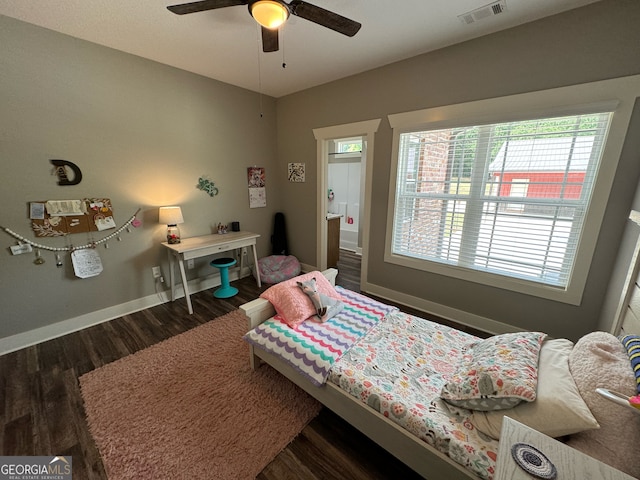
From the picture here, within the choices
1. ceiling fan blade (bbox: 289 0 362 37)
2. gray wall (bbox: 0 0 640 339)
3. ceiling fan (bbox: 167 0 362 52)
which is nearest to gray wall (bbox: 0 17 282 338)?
gray wall (bbox: 0 0 640 339)

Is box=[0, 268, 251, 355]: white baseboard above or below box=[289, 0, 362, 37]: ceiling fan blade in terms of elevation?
below

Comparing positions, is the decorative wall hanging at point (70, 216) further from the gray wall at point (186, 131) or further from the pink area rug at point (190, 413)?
the pink area rug at point (190, 413)

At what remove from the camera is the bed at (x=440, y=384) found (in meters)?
0.92

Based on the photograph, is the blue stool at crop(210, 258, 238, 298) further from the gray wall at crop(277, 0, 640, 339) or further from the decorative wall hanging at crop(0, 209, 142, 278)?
the gray wall at crop(277, 0, 640, 339)

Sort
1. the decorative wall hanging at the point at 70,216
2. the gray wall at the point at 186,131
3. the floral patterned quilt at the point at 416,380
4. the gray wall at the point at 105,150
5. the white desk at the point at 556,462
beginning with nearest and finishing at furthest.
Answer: the white desk at the point at 556,462
the floral patterned quilt at the point at 416,380
the gray wall at the point at 186,131
the gray wall at the point at 105,150
the decorative wall hanging at the point at 70,216

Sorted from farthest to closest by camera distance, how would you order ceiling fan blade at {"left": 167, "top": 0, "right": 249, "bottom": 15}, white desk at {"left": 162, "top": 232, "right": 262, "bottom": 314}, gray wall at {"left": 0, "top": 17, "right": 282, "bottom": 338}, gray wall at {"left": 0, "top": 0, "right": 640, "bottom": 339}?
1. white desk at {"left": 162, "top": 232, "right": 262, "bottom": 314}
2. gray wall at {"left": 0, "top": 17, "right": 282, "bottom": 338}
3. gray wall at {"left": 0, "top": 0, "right": 640, "bottom": 339}
4. ceiling fan blade at {"left": 167, "top": 0, "right": 249, "bottom": 15}

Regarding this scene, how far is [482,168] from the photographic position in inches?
89.8

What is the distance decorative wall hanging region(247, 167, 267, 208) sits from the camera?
3.66m

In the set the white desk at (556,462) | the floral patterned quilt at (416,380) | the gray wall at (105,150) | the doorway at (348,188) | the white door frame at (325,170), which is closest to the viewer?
the white desk at (556,462)

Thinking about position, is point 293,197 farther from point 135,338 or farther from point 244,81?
point 135,338

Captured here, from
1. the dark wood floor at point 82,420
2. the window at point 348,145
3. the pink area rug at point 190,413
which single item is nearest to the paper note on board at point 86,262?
the dark wood floor at point 82,420

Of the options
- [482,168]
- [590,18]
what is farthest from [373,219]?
[590,18]

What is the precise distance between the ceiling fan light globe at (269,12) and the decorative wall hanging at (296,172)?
7.17ft

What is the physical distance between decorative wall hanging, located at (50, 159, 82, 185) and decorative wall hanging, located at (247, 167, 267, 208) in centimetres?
183
